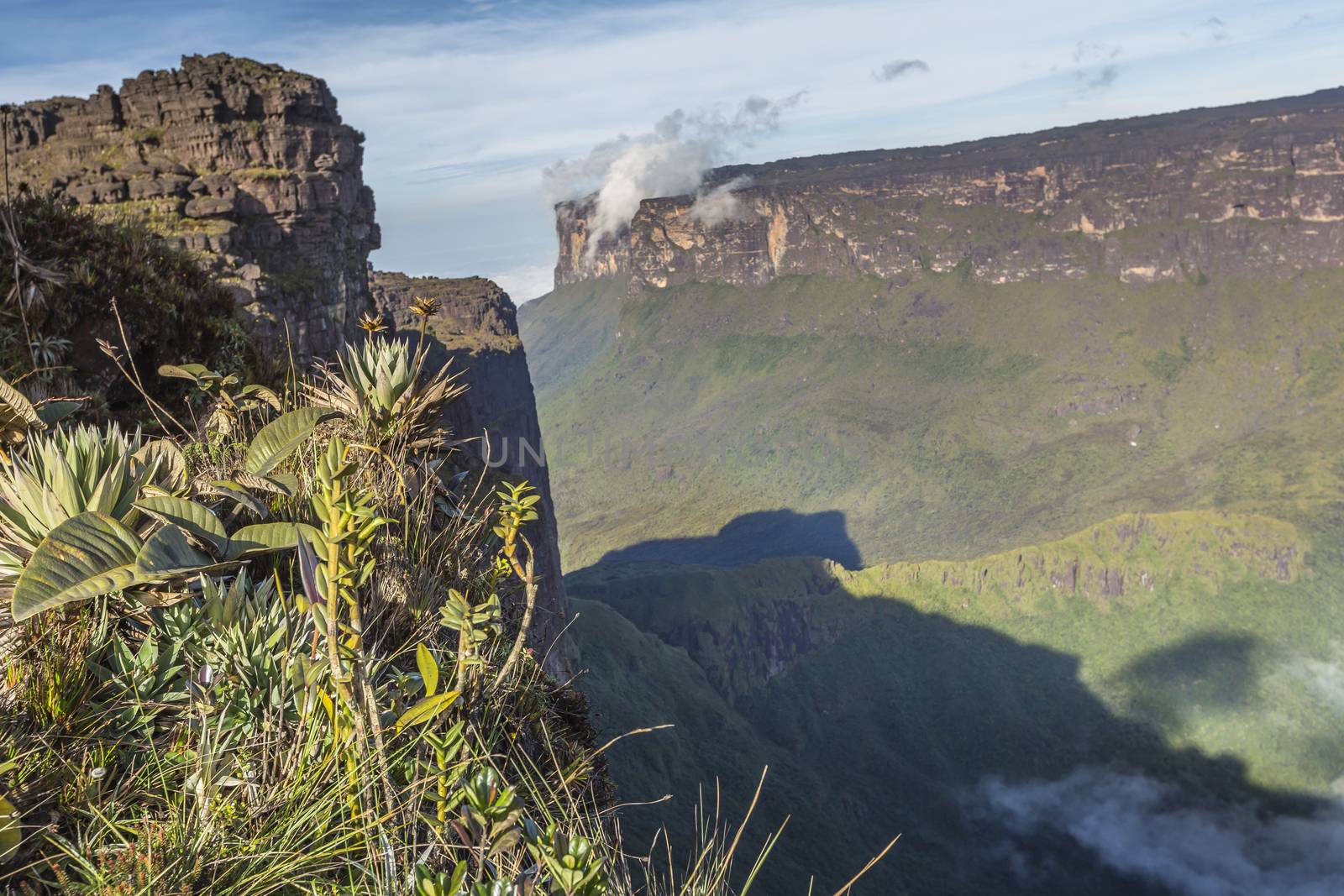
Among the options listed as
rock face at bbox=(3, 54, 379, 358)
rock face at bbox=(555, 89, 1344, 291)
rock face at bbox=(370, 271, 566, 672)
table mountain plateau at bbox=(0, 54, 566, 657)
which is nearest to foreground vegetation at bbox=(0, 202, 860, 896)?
table mountain plateau at bbox=(0, 54, 566, 657)

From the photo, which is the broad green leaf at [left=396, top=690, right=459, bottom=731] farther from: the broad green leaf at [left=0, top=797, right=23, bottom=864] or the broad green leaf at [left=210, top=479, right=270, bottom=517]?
the broad green leaf at [left=210, top=479, right=270, bottom=517]

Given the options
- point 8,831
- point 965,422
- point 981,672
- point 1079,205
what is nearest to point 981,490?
point 965,422

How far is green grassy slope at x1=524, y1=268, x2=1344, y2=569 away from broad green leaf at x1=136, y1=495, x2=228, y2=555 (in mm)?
122917

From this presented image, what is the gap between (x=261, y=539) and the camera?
454cm

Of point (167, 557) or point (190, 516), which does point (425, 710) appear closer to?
point (167, 557)

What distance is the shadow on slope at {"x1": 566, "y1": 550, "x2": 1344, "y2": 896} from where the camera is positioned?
57.4m

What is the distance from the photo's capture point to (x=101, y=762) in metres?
3.35

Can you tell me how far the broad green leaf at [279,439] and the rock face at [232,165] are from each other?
91.6ft

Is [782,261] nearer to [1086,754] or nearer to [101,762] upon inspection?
[1086,754]

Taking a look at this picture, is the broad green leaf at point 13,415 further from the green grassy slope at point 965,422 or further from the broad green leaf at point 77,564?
the green grassy slope at point 965,422

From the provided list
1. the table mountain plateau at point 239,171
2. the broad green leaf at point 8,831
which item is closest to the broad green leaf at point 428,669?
the broad green leaf at point 8,831

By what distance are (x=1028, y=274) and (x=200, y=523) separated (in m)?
167

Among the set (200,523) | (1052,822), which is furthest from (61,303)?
(1052,822)

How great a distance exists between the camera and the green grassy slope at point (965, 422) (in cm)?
12562
